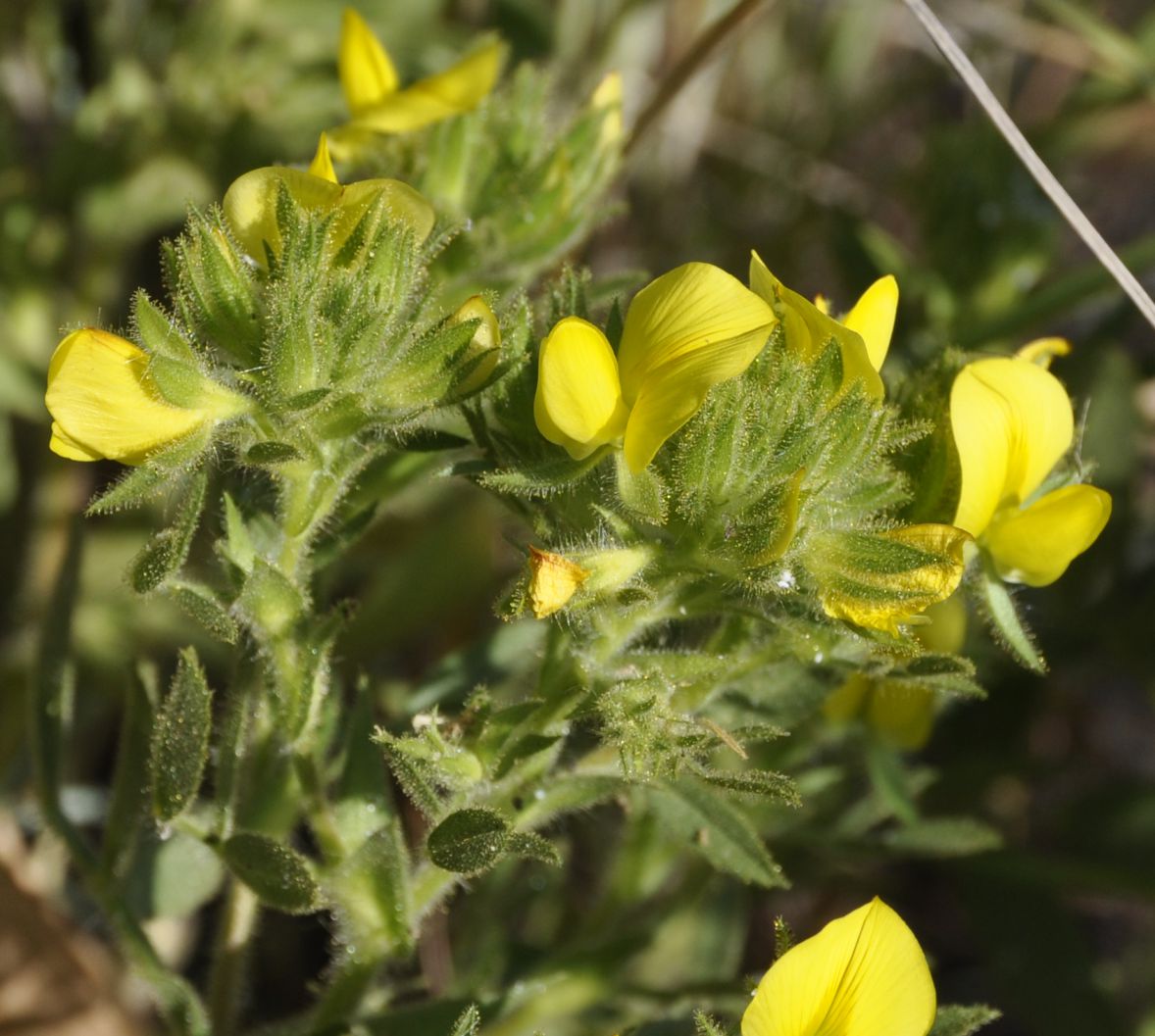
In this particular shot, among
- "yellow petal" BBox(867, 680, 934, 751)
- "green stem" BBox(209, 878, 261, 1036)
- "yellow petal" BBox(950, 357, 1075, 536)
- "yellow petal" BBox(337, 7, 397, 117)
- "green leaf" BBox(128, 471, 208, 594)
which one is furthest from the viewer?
"yellow petal" BBox(867, 680, 934, 751)

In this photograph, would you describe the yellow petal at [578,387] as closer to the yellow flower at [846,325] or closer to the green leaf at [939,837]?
the yellow flower at [846,325]

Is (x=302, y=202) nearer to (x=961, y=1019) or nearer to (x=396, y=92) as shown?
(x=396, y=92)

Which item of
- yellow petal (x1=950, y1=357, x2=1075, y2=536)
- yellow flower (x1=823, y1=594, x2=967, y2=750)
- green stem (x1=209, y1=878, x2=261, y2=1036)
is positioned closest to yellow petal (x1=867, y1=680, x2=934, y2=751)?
yellow flower (x1=823, y1=594, x2=967, y2=750)

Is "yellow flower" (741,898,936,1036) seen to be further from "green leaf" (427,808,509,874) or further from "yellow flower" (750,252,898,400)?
"yellow flower" (750,252,898,400)

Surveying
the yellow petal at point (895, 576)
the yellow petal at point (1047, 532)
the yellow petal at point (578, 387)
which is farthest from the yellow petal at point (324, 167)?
the yellow petal at point (1047, 532)

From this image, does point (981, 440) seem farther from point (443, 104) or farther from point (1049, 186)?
point (443, 104)

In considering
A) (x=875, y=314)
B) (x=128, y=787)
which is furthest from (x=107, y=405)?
(x=875, y=314)
